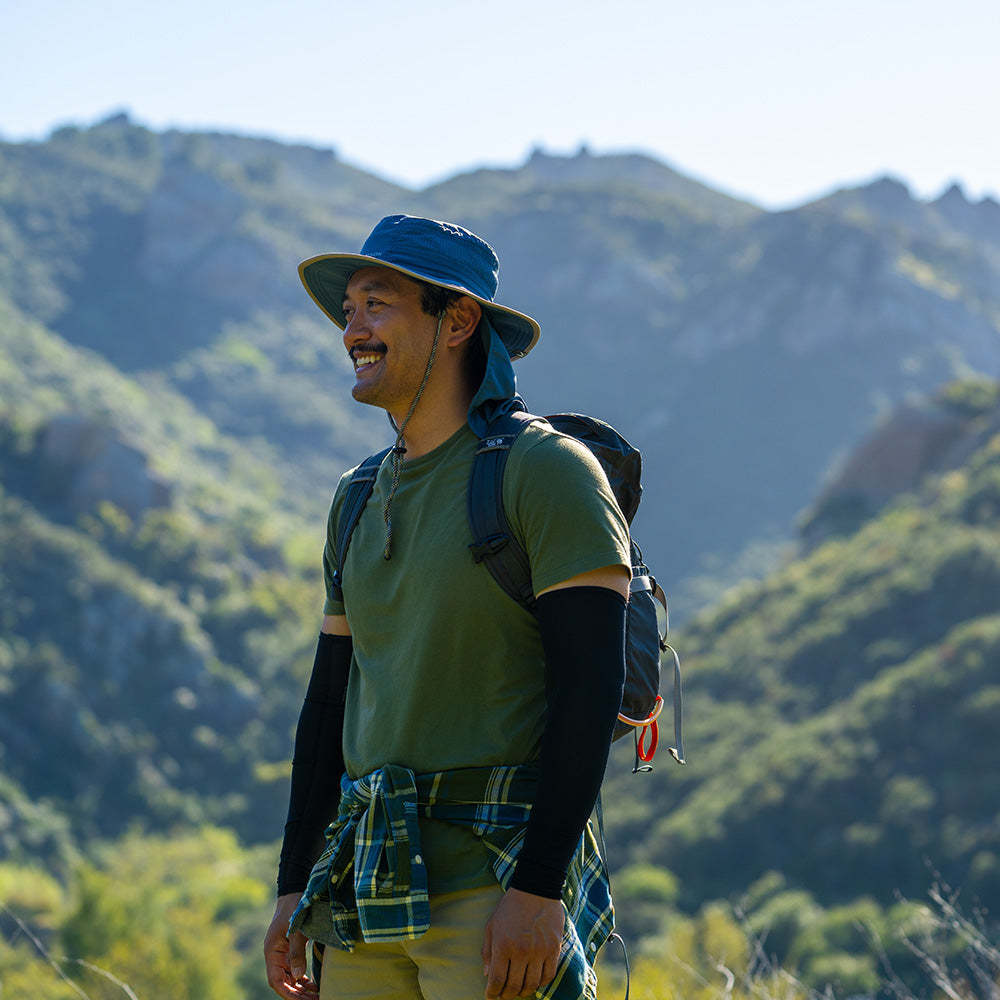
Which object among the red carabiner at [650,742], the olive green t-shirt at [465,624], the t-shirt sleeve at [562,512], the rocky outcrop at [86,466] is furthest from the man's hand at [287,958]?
the rocky outcrop at [86,466]

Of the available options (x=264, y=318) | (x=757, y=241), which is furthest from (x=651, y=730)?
(x=757, y=241)

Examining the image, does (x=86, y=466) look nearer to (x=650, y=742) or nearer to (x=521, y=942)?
(x=650, y=742)

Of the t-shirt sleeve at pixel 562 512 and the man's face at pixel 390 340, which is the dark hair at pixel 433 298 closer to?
the man's face at pixel 390 340

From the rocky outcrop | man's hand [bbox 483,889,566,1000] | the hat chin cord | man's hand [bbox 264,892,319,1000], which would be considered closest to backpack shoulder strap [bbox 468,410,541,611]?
the hat chin cord

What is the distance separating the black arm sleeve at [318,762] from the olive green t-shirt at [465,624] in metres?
0.24

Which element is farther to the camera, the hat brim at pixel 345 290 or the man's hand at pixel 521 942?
the hat brim at pixel 345 290

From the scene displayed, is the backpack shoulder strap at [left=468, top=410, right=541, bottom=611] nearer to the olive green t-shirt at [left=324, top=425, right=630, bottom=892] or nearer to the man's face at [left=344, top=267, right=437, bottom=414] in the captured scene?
the olive green t-shirt at [left=324, top=425, right=630, bottom=892]

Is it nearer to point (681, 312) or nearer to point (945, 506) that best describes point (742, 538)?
point (681, 312)

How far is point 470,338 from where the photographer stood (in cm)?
200

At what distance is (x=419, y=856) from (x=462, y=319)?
2.78 ft

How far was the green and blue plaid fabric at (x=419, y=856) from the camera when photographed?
1.67m

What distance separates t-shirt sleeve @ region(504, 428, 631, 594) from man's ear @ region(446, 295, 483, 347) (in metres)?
0.32

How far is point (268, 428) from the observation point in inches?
3652

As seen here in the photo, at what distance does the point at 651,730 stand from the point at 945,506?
41.8 metres
